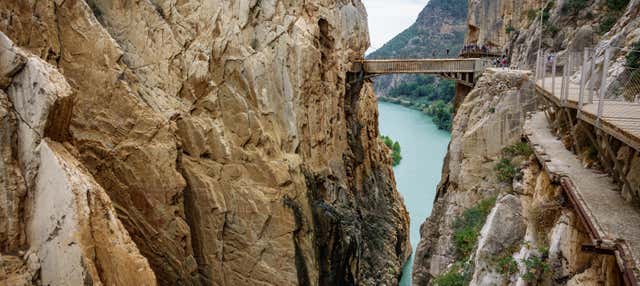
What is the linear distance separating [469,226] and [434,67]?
33.9 feet

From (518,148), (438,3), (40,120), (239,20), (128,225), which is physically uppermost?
(438,3)

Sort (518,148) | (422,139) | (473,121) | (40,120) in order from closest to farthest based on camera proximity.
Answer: (40,120)
(518,148)
(473,121)
(422,139)

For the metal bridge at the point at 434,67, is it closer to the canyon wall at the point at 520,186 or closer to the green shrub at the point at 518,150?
the canyon wall at the point at 520,186

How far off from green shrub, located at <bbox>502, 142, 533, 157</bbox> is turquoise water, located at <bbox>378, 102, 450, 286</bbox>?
11.5 metres

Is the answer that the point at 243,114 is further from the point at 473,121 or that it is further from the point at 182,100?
the point at 473,121

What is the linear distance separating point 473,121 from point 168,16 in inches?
354

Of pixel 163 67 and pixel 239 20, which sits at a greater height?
pixel 239 20

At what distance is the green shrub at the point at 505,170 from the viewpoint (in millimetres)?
9859

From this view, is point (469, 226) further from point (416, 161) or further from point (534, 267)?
point (416, 161)

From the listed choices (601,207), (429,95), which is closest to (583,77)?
(601,207)

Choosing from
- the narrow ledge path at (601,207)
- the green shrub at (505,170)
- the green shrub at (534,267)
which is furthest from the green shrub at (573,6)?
the green shrub at (534,267)

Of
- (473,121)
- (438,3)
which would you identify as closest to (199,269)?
(473,121)

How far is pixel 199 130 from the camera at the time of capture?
13820mm

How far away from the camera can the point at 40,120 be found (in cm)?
728
